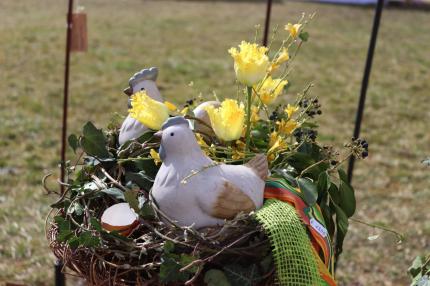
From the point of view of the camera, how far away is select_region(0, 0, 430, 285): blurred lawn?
234 centimetres

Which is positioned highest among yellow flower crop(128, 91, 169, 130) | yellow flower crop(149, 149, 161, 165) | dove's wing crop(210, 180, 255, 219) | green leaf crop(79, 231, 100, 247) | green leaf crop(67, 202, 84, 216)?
yellow flower crop(128, 91, 169, 130)

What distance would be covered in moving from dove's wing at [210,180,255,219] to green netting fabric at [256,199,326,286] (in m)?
0.03

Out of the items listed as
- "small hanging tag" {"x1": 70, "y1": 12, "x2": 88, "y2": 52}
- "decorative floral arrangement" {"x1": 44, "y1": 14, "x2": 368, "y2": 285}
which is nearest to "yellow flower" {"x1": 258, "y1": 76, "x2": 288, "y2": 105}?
"decorative floral arrangement" {"x1": 44, "y1": 14, "x2": 368, "y2": 285}

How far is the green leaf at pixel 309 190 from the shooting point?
95 cm

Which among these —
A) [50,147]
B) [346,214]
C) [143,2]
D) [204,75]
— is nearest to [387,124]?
[204,75]

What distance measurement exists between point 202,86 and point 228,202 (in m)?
3.45

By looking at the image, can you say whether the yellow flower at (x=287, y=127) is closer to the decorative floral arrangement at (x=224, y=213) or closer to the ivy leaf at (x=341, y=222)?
the decorative floral arrangement at (x=224, y=213)

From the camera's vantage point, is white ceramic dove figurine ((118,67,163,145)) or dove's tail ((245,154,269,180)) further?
white ceramic dove figurine ((118,67,163,145))

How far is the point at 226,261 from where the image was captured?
2.88 feet

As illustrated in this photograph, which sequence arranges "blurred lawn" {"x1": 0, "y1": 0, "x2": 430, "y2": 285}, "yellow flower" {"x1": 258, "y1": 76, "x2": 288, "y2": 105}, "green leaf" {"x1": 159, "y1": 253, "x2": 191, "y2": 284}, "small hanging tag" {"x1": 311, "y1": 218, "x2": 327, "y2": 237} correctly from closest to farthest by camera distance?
"green leaf" {"x1": 159, "y1": 253, "x2": 191, "y2": 284} < "small hanging tag" {"x1": 311, "y1": 218, "x2": 327, "y2": 237} < "yellow flower" {"x1": 258, "y1": 76, "x2": 288, "y2": 105} < "blurred lawn" {"x1": 0, "y1": 0, "x2": 430, "y2": 285}

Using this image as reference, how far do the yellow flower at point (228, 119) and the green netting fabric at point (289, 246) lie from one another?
120 millimetres

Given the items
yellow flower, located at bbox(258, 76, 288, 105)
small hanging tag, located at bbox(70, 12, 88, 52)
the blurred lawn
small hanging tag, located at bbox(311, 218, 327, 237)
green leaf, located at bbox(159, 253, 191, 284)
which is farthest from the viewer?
the blurred lawn

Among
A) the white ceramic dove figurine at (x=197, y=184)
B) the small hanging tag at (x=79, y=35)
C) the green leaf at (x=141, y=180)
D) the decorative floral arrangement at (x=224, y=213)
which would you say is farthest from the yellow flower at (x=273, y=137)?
the small hanging tag at (x=79, y=35)

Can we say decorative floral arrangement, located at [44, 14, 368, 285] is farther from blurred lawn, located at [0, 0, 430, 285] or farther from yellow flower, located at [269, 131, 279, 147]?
blurred lawn, located at [0, 0, 430, 285]
